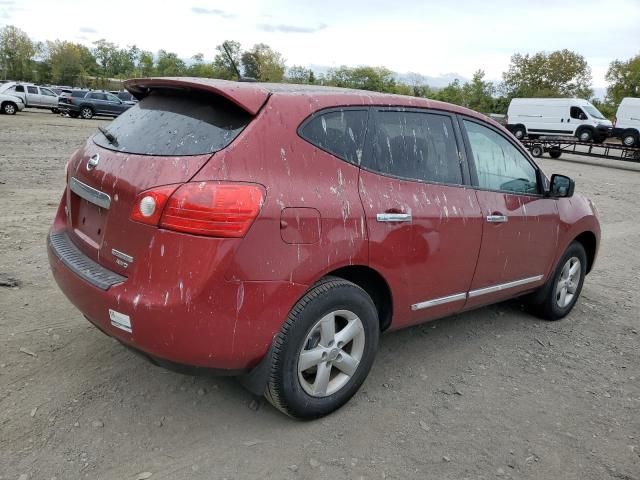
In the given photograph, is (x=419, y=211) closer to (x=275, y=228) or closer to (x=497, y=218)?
(x=497, y=218)

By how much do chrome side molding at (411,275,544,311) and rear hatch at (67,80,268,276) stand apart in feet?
5.23

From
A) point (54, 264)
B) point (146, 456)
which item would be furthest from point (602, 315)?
point (54, 264)

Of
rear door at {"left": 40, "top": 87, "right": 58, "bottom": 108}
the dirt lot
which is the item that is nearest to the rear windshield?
the dirt lot

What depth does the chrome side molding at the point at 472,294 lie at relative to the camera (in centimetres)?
345


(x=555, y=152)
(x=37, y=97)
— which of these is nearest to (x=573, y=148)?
(x=555, y=152)

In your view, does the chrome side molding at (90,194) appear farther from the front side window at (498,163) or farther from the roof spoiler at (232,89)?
the front side window at (498,163)

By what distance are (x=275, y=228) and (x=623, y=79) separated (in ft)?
213

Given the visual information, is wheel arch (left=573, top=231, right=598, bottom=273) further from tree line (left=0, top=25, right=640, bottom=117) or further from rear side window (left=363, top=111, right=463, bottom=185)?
tree line (left=0, top=25, right=640, bottom=117)

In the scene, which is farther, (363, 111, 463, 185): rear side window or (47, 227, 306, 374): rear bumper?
(363, 111, 463, 185): rear side window

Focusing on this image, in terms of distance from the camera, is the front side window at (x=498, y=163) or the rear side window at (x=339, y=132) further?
the front side window at (x=498, y=163)

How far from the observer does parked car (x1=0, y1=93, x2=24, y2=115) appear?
84.5 feet

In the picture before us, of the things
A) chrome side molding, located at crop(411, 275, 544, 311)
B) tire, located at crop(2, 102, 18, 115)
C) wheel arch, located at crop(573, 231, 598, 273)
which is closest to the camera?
chrome side molding, located at crop(411, 275, 544, 311)

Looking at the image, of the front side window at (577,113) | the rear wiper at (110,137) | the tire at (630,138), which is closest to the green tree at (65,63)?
the front side window at (577,113)

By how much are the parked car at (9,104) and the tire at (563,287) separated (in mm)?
27539
